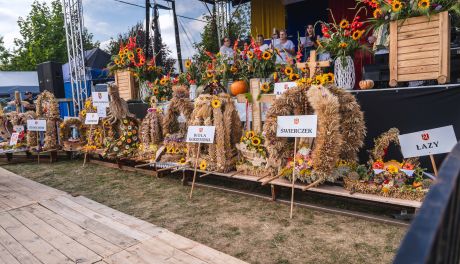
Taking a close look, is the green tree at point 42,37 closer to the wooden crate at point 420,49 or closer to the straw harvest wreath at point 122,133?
the straw harvest wreath at point 122,133

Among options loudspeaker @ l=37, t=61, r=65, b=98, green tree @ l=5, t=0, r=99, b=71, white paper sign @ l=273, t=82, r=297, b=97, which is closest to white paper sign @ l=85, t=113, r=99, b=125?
white paper sign @ l=273, t=82, r=297, b=97

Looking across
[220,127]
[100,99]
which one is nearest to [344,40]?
[220,127]

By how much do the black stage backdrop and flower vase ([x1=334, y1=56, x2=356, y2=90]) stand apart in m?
0.17

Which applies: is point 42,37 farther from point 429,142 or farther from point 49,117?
point 429,142

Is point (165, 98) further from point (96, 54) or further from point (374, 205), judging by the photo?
point (96, 54)

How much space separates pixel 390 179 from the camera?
9.48 ft

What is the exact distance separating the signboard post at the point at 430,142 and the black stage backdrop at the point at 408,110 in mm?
485

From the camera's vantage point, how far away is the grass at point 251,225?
8.01 feet

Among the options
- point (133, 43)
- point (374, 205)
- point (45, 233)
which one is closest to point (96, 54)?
point (133, 43)

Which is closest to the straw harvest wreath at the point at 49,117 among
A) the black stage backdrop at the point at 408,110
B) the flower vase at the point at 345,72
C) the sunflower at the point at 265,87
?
the sunflower at the point at 265,87

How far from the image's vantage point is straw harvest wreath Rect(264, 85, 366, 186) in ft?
10.1

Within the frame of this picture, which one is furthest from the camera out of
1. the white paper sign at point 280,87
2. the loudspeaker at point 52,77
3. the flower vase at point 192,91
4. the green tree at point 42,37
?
the green tree at point 42,37

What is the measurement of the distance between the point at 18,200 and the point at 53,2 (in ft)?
85.5

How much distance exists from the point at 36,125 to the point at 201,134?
4.33m
